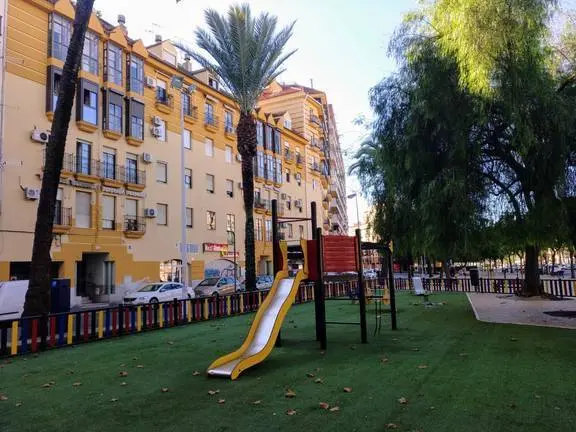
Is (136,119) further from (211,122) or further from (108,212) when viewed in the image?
(211,122)

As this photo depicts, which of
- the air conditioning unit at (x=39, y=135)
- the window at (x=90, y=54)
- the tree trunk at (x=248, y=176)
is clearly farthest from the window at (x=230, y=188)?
the tree trunk at (x=248, y=176)

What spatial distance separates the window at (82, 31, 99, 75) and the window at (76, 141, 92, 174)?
14.5ft

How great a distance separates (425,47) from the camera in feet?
45.3

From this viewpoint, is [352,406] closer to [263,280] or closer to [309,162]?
[263,280]

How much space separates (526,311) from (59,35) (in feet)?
88.1

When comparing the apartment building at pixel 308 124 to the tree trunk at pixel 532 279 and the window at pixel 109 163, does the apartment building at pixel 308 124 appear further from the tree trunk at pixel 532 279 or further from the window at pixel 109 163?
the tree trunk at pixel 532 279

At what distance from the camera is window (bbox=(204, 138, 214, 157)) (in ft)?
129

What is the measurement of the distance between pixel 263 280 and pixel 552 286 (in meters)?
Result: 19.4

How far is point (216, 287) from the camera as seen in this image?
30.9 m

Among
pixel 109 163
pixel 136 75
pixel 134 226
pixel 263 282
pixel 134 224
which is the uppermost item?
pixel 136 75

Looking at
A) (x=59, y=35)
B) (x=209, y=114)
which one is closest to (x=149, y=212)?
(x=209, y=114)

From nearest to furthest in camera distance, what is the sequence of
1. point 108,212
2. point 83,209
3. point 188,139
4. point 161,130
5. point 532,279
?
point 532,279 → point 83,209 → point 108,212 → point 161,130 → point 188,139

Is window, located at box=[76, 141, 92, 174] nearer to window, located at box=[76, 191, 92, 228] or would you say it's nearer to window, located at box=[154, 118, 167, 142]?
window, located at box=[76, 191, 92, 228]

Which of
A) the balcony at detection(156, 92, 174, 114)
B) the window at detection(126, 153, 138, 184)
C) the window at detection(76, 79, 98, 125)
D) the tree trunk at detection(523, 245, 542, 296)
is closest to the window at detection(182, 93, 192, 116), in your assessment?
the balcony at detection(156, 92, 174, 114)
